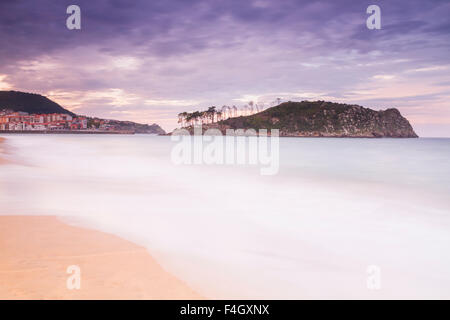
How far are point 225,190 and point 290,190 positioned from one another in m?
2.81

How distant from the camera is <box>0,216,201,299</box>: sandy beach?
154 inches

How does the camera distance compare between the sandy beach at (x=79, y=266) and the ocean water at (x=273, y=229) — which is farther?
the ocean water at (x=273, y=229)

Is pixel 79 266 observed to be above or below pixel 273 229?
above

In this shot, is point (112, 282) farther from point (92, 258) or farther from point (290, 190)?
point (290, 190)

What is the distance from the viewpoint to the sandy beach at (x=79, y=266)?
3.92 meters

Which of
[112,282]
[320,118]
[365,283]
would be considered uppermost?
[320,118]

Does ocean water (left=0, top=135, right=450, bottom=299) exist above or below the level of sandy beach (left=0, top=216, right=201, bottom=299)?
below

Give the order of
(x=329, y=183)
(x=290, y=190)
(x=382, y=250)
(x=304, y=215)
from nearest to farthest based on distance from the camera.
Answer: (x=382, y=250) < (x=304, y=215) < (x=290, y=190) < (x=329, y=183)

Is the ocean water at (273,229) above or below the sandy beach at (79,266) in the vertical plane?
below

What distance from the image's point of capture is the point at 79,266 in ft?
15.3

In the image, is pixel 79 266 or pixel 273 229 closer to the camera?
pixel 79 266

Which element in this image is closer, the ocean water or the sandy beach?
the sandy beach

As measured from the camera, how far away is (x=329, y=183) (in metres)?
16.3
